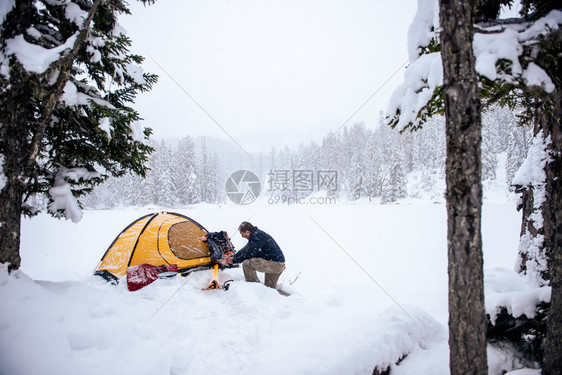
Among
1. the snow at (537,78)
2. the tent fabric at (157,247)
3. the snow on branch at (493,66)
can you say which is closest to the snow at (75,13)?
the tent fabric at (157,247)

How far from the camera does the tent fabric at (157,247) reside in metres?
5.85

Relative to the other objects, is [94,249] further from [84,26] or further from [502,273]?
[502,273]

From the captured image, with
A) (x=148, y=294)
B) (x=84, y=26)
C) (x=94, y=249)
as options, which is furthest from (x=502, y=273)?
(x=94, y=249)

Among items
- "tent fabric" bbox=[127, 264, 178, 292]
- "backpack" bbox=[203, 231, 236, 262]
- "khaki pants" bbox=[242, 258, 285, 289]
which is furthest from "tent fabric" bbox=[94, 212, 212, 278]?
"khaki pants" bbox=[242, 258, 285, 289]

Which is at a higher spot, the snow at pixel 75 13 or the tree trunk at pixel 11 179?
the snow at pixel 75 13

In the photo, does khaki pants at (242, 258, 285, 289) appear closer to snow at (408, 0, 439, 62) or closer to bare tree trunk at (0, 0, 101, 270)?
bare tree trunk at (0, 0, 101, 270)

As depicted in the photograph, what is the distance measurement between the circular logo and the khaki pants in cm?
4881

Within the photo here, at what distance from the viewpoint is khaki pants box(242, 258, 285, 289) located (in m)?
5.65

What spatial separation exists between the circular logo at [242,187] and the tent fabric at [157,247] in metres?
47.8

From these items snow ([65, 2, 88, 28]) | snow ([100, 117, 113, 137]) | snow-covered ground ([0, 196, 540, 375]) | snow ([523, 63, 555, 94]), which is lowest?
snow-covered ground ([0, 196, 540, 375])

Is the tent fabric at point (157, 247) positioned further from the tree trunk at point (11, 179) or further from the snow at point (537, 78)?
the snow at point (537, 78)

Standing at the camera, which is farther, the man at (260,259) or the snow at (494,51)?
the man at (260,259)

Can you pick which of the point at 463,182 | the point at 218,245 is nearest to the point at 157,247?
the point at 218,245

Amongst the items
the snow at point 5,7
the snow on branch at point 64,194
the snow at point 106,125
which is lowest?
the snow on branch at point 64,194
